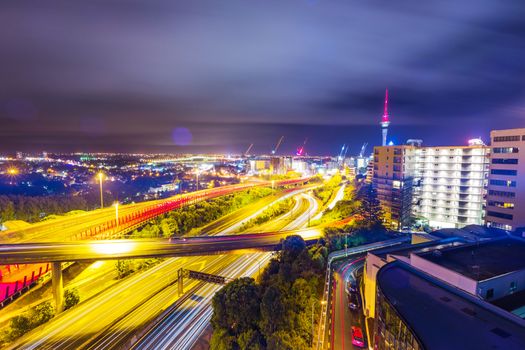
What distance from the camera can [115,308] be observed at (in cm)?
2041

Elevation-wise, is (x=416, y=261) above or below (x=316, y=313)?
above

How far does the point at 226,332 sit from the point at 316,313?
568 cm

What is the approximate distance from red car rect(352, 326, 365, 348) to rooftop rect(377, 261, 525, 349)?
401 cm

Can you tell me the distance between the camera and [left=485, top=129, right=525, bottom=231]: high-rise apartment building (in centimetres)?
2852

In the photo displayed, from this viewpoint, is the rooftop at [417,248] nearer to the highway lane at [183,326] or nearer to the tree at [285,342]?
the tree at [285,342]

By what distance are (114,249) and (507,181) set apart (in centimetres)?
3944

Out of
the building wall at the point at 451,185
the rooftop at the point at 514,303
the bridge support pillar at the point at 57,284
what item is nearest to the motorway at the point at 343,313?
the rooftop at the point at 514,303

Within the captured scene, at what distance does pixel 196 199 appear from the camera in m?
45.8

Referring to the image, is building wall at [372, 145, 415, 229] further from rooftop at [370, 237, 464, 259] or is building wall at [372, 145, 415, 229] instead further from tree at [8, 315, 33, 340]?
tree at [8, 315, 33, 340]

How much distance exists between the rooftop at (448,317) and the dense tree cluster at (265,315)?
17.2 feet

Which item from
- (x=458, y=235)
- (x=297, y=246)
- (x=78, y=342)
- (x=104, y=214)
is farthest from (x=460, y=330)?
(x=104, y=214)

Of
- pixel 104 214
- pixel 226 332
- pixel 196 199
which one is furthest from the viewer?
pixel 196 199

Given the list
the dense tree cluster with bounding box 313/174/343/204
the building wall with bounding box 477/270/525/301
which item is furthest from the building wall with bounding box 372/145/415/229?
the building wall with bounding box 477/270/525/301

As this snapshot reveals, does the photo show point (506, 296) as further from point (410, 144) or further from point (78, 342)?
point (410, 144)
